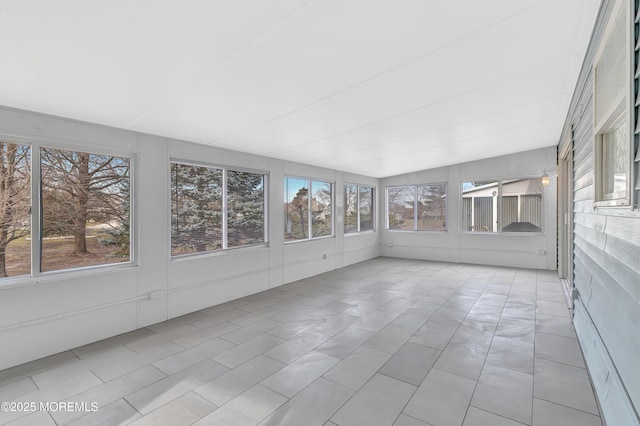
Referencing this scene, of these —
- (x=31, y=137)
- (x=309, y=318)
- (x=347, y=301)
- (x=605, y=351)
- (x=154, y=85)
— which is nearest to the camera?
(x=605, y=351)

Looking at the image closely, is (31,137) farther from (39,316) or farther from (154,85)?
(39,316)

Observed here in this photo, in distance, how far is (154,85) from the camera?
8.39 ft

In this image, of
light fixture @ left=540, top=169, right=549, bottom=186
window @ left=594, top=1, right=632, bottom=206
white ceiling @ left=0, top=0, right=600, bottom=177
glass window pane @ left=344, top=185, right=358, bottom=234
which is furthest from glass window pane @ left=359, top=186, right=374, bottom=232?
window @ left=594, top=1, right=632, bottom=206

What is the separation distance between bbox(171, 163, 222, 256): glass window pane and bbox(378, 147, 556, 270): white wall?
18.0 feet

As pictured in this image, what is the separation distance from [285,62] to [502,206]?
6.95 metres

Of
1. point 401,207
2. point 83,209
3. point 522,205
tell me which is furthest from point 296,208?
point 522,205

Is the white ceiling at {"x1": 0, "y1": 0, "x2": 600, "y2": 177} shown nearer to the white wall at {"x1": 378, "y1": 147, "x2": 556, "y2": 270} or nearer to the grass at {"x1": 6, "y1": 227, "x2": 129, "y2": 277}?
the grass at {"x1": 6, "y1": 227, "x2": 129, "y2": 277}

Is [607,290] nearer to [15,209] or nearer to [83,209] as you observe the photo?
[83,209]

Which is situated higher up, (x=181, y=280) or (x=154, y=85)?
(x=154, y=85)

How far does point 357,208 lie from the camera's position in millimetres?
8219

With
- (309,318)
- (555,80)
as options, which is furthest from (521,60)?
(309,318)

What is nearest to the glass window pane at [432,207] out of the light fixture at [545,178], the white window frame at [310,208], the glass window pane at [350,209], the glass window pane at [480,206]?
the glass window pane at [480,206]

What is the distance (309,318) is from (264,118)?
2.52 metres

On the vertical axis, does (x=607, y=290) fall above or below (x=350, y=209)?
below
